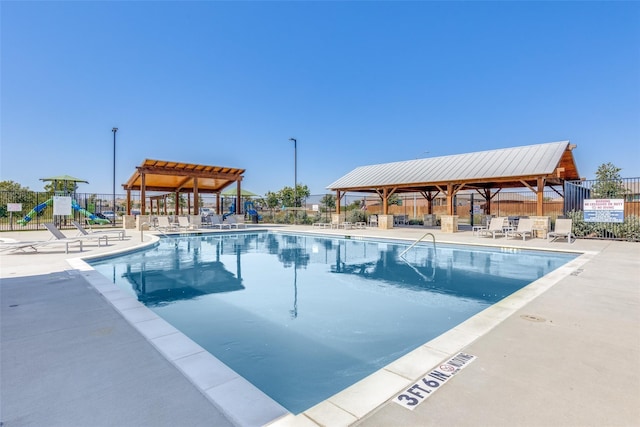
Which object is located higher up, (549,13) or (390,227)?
(549,13)

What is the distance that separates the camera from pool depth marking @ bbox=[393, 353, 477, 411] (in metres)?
2.14

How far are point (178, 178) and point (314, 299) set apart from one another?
17686 millimetres

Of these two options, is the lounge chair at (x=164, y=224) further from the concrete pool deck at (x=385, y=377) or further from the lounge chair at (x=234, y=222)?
the concrete pool deck at (x=385, y=377)

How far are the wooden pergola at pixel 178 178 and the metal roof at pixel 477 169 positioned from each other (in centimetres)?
711

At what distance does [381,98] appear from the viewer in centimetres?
2095

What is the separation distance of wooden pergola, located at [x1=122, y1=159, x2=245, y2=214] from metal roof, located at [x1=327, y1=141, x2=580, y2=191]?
7.11m

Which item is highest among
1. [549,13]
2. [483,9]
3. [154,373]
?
[483,9]

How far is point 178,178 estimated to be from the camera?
2053 cm

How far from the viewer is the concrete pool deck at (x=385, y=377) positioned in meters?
1.96

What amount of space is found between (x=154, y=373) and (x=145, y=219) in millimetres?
17391

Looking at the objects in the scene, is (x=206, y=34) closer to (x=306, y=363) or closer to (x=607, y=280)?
(x=306, y=363)

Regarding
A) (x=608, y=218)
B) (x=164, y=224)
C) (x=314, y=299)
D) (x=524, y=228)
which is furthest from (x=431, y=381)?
(x=164, y=224)

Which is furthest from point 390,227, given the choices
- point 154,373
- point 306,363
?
point 154,373

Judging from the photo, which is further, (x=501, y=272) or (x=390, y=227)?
(x=390, y=227)
